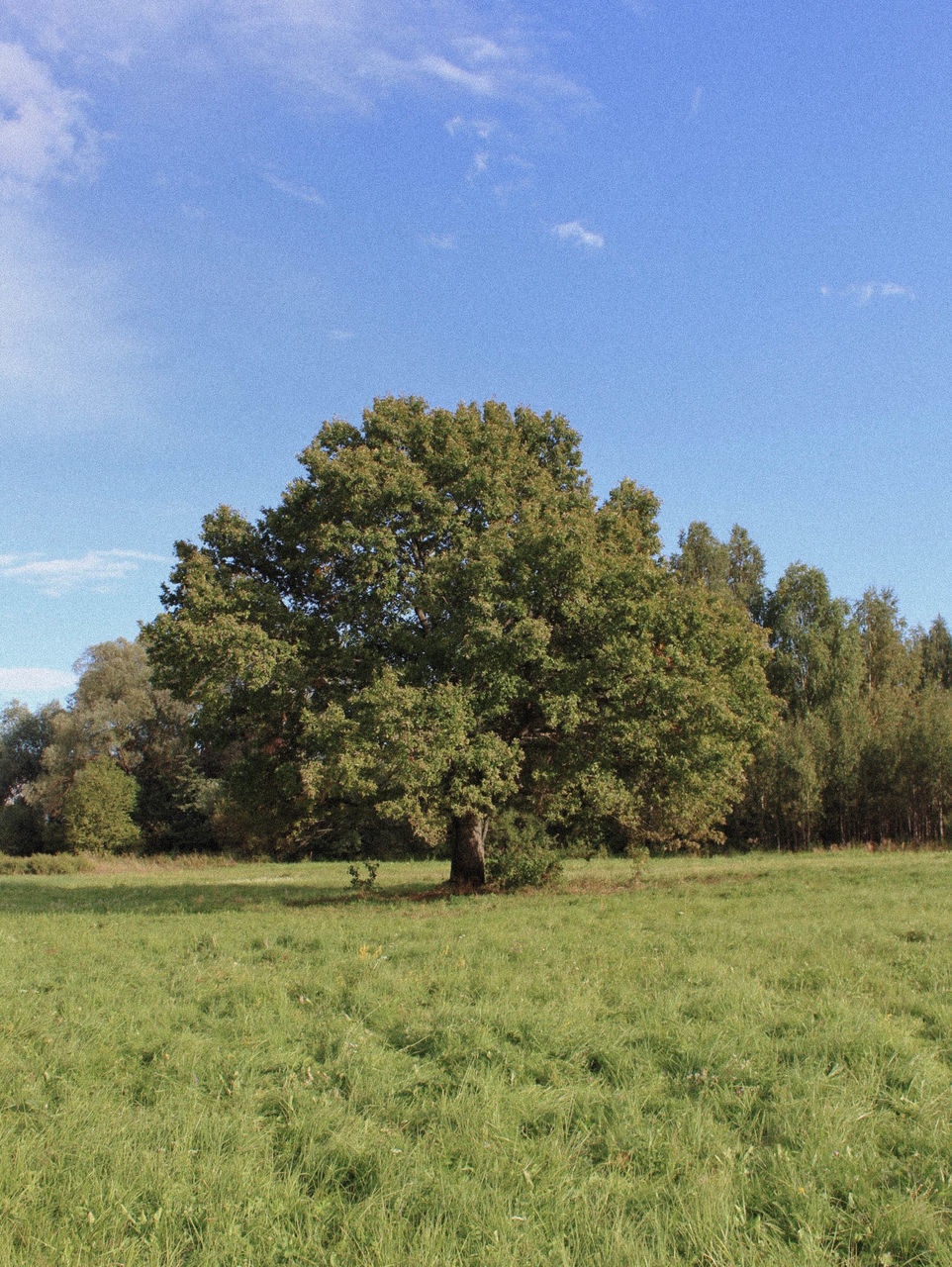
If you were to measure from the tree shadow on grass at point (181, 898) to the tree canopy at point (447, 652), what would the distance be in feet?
7.00

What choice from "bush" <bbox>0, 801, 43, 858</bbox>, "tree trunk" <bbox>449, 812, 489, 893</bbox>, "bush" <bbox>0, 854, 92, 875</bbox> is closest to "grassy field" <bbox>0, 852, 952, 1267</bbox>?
"tree trunk" <bbox>449, 812, 489, 893</bbox>

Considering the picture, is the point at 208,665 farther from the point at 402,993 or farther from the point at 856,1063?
the point at 856,1063

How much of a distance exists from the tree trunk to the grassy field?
44.4 feet

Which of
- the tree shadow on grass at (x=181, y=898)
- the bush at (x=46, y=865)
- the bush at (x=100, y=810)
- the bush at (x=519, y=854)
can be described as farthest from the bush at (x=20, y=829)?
the bush at (x=519, y=854)

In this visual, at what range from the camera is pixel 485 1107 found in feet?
17.8

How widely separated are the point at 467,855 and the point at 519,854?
1.80m

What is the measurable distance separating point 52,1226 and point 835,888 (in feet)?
69.8

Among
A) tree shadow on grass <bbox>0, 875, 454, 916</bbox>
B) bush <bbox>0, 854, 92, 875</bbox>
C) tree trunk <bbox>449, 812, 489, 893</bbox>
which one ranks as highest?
tree trunk <bbox>449, 812, 489, 893</bbox>

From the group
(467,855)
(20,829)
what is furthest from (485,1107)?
(20,829)

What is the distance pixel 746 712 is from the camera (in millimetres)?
23953

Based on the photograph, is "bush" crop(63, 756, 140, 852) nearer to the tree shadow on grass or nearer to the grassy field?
the tree shadow on grass

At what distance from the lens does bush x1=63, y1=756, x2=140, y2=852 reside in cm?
5806

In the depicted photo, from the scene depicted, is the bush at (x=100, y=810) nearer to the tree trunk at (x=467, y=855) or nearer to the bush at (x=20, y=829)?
the bush at (x=20, y=829)

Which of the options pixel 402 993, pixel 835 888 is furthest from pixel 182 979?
pixel 835 888
